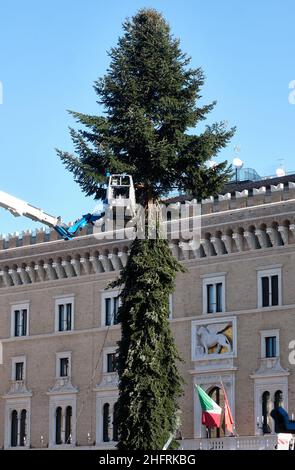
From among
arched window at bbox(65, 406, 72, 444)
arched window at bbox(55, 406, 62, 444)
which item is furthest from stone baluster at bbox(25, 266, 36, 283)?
arched window at bbox(65, 406, 72, 444)

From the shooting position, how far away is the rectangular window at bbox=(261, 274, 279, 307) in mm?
52344

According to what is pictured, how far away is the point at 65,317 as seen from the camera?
60094 millimetres

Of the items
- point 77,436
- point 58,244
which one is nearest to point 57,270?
point 58,244

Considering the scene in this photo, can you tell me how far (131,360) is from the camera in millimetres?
38531

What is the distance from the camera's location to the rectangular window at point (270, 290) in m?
52.3

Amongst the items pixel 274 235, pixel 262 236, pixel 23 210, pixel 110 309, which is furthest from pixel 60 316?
pixel 23 210

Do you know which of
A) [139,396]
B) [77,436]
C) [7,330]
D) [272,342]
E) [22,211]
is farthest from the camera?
[7,330]

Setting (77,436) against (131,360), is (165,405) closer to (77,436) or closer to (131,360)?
(131,360)

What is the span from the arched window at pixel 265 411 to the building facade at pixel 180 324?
0.05 m

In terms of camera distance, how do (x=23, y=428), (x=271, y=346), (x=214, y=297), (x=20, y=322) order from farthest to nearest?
(x=20, y=322) → (x=23, y=428) → (x=214, y=297) → (x=271, y=346)

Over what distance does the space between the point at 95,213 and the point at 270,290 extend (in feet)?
44.3

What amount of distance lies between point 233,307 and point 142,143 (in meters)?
15.8

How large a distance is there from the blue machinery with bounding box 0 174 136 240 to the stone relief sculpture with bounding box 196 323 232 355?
13542 mm

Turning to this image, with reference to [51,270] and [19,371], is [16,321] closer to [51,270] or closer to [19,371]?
[19,371]
